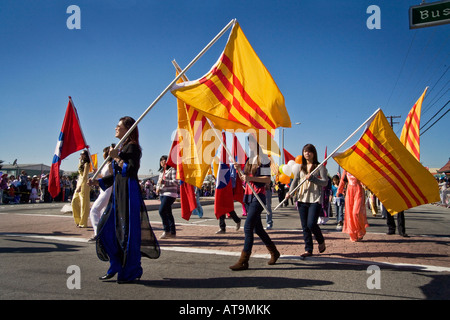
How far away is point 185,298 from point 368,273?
2531 millimetres

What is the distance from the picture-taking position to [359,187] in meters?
8.02

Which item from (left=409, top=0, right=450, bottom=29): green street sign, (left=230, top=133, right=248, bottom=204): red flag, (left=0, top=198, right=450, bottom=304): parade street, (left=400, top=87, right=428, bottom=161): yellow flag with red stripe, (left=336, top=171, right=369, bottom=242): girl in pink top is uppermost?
(left=409, top=0, right=450, bottom=29): green street sign

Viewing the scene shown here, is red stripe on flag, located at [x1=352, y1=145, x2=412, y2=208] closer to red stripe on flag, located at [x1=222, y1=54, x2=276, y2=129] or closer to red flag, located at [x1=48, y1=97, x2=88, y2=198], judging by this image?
red stripe on flag, located at [x1=222, y1=54, x2=276, y2=129]

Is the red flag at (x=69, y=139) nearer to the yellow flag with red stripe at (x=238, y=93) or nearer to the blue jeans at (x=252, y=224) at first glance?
the yellow flag with red stripe at (x=238, y=93)

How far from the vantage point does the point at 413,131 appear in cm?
812

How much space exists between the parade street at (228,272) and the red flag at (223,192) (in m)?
0.86

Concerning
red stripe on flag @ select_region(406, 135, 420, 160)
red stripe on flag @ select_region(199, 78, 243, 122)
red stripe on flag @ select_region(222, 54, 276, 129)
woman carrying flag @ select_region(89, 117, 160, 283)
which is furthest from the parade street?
red stripe on flag @ select_region(199, 78, 243, 122)

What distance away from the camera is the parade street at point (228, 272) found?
377 centimetres

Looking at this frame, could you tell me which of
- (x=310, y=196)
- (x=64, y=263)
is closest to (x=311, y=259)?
(x=310, y=196)

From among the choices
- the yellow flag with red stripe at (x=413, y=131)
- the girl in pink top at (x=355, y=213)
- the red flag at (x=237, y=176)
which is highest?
the yellow flag with red stripe at (x=413, y=131)

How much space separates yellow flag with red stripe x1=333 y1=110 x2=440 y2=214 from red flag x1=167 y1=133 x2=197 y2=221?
10.4 ft

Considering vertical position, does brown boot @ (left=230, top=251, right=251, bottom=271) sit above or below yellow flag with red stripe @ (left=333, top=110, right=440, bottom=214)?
below

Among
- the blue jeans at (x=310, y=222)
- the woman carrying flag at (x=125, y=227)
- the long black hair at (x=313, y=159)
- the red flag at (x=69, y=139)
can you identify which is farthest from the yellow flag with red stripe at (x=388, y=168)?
the red flag at (x=69, y=139)

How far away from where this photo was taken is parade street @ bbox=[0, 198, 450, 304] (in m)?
3.77
